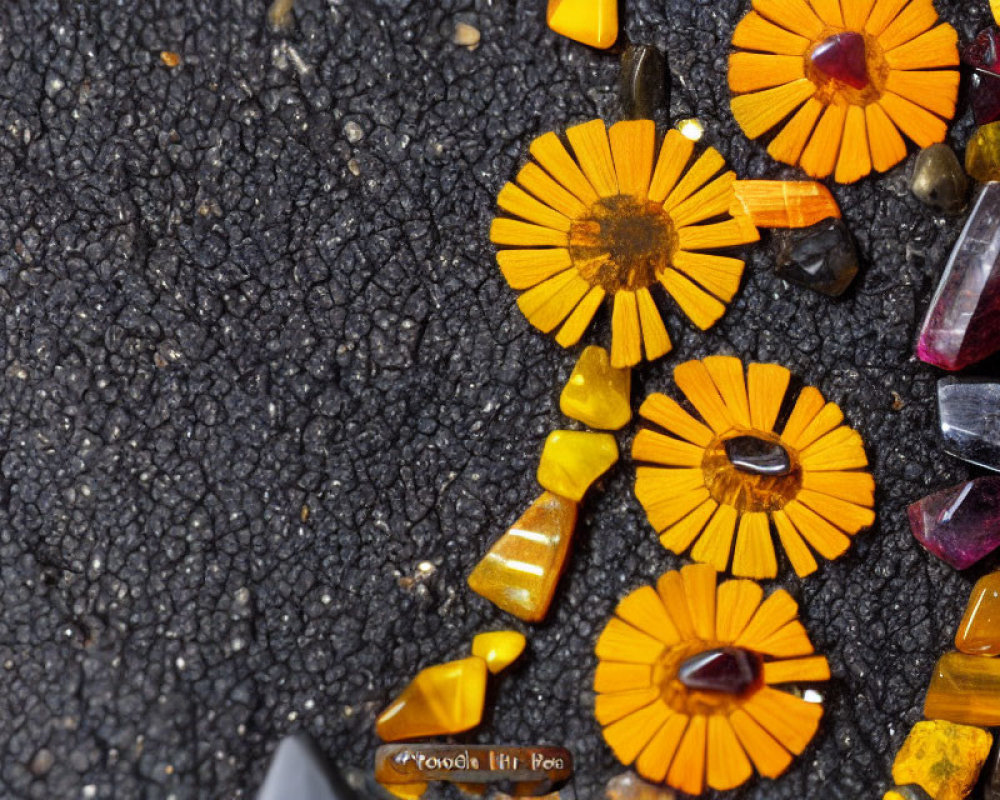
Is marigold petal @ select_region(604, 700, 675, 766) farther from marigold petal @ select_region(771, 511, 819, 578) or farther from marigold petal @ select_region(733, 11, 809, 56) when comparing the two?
marigold petal @ select_region(733, 11, 809, 56)

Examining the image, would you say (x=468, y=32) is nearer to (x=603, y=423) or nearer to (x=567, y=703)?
(x=603, y=423)

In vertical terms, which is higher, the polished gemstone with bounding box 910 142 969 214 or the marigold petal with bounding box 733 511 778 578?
the polished gemstone with bounding box 910 142 969 214

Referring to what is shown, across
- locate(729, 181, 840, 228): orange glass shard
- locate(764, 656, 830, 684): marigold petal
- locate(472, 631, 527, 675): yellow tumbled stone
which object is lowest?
locate(764, 656, 830, 684): marigold petal

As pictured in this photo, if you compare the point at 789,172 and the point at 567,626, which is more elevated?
the point at 789,172

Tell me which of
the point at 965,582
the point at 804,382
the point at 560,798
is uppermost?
the point at 804,382

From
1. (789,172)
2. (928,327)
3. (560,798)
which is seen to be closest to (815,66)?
(789,172)

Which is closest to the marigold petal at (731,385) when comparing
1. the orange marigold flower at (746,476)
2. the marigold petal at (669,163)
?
the orange marigold flower at (746,476)

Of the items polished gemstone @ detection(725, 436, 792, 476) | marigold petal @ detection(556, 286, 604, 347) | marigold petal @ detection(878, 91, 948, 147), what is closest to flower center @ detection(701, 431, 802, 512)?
polished gemstone @ detection(725, 436, 792, 476)

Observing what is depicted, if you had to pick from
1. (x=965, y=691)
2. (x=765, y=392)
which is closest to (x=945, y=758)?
(x=965, y=691)
